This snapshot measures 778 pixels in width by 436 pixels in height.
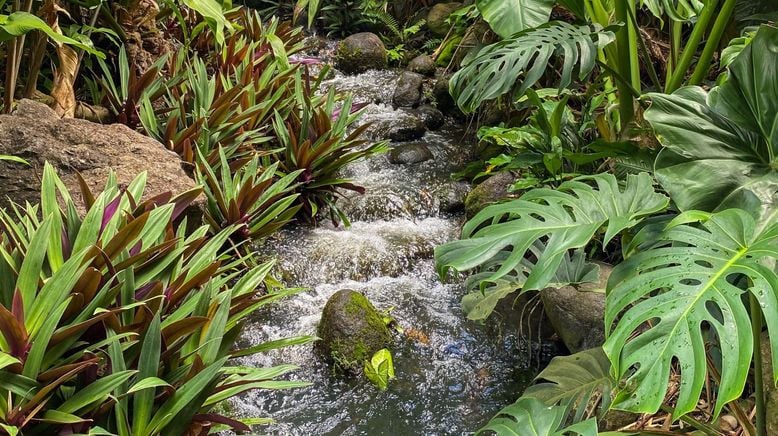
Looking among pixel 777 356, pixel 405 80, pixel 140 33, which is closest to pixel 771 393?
pixel 777 356

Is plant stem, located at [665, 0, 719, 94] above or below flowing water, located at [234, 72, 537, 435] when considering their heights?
above

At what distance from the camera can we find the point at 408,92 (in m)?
6.38

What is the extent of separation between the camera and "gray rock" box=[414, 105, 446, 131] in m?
5.98

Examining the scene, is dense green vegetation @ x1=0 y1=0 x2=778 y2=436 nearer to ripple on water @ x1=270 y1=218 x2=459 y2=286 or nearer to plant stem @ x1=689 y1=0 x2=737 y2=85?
plant stem @ x1=689 y1=0 x2=737 y2=85

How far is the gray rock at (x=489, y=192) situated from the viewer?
3.88 m

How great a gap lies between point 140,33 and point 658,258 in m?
3.99

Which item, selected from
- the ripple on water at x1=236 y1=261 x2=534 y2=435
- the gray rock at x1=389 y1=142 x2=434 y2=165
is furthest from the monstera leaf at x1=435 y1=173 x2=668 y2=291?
the gray rock at x1=389 y1=142 x2=434 y2=165

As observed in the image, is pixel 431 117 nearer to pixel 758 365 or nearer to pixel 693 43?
pixel 693 43

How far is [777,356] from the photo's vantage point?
1.04 meters

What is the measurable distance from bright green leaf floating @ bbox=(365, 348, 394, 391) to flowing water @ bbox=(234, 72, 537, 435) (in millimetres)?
37

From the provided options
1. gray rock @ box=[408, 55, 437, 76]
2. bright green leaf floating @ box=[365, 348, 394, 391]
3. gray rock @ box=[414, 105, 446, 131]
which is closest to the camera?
bright green leaf floating @ box=[365, 348, 394, 391]

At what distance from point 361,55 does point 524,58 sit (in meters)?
5.68

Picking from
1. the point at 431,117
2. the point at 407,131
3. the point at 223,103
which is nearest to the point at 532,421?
the point at 223,103

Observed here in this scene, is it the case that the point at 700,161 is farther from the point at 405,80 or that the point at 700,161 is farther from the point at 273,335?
the point at 405,80
